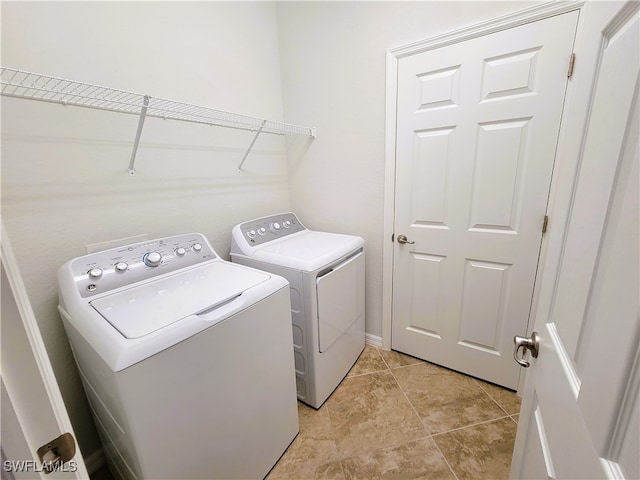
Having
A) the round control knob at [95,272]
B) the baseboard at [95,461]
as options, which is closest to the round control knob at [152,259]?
the round control knob at [95,272]

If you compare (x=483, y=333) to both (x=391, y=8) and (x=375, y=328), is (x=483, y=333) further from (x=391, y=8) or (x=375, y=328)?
(x=391, y=8)

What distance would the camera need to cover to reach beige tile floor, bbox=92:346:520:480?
1341 millimetres

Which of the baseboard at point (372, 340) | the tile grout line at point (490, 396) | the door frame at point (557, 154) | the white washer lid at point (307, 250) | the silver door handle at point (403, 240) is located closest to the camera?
the door frame at point (557, 154)

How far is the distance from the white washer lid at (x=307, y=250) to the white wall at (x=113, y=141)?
40cm

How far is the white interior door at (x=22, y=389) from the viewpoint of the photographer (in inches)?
15.9

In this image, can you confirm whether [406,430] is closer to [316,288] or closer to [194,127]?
[316,288]

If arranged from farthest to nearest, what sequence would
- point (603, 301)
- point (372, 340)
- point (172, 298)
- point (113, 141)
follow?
point (372, 340) < point (113, 141) < point (172, 298) < point (603, 301)

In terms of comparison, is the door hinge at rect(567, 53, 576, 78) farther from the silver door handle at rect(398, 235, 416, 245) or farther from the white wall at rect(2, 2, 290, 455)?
the white wall at rect(2, 2, 290, 455)

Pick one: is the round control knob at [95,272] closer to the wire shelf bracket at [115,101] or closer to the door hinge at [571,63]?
the wire shelf bracket at [115,101]

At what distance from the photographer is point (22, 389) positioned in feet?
1.38

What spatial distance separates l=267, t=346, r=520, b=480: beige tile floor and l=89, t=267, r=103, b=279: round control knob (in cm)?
124

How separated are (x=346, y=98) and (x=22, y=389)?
2049mm

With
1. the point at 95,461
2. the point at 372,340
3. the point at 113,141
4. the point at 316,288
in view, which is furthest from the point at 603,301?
the point at 95,461

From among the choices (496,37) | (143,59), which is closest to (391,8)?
(496,37)
